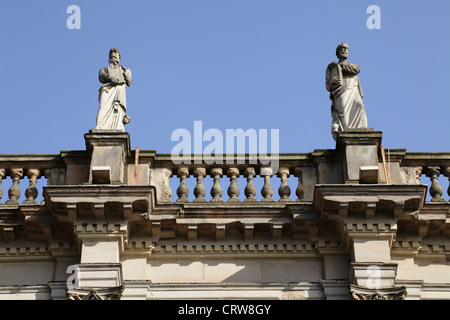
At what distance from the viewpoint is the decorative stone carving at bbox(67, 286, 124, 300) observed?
18.0m

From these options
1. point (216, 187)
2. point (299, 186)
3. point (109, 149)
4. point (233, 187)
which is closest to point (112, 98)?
point (109, 149)

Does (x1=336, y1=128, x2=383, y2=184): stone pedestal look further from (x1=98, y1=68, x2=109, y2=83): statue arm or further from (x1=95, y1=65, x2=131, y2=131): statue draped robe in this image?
(x1=98, y1=68, x2=109, y2=83): statue arm

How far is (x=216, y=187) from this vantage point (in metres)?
19.8

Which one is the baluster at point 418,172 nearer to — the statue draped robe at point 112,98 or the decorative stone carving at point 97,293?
the statue draped robe at point 112,98

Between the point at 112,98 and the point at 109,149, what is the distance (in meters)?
1.24

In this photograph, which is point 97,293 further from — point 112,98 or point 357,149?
point 357,149

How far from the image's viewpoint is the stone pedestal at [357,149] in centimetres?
1944

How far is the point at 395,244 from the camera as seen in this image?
19.2m

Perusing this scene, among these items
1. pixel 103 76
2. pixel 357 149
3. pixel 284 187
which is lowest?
pixel 284 187

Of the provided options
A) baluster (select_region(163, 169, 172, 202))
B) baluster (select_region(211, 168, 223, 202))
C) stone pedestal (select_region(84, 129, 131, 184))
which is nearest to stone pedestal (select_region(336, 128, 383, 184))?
baluster (select_region(211, 168, 223, 202))

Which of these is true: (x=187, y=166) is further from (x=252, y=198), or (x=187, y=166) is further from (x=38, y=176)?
(x=38, y=176)

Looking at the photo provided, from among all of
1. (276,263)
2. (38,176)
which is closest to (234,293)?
(276,263)

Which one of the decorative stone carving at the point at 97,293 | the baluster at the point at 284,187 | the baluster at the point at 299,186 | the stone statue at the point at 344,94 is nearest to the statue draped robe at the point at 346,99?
the stone statue at the point at 344,94

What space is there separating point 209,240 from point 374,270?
2.66m
